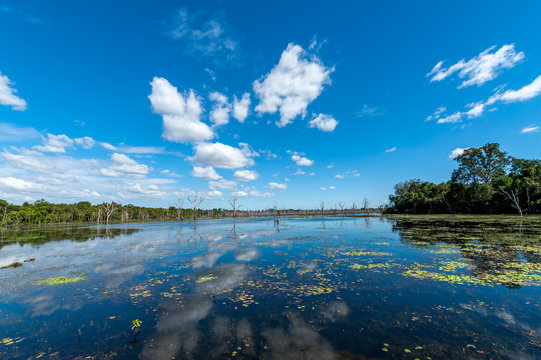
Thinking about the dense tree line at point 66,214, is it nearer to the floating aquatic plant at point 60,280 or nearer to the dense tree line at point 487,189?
the floating aquatic plant at point 60,280

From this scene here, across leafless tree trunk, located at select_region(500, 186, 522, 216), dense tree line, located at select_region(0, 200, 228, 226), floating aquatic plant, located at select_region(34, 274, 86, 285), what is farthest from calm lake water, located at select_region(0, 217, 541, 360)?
dense tree line, located at select_region(0, 200, 228, 226)

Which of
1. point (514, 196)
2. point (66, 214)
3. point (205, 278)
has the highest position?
point (514, 196)

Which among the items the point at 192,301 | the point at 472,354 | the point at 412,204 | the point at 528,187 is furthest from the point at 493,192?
the point at 192,301

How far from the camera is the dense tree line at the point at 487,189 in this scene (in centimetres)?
3816

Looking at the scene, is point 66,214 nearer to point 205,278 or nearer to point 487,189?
point 205,278

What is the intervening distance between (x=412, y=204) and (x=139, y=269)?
265 ft

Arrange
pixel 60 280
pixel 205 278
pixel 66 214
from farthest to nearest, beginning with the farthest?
pixel 66 214, pixel 60 280, pixel 205 278

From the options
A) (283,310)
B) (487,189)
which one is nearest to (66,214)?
(283,310)

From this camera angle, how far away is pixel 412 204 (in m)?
69.6

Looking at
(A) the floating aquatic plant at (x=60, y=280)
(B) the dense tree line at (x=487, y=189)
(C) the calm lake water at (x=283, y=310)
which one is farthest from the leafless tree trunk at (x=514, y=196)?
(A) the floating aquatic plant at (x=60, y=280)

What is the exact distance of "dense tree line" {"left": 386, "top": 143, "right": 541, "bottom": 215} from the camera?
38156mm

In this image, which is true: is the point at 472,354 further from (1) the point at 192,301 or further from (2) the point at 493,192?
(2) the point at 493,192

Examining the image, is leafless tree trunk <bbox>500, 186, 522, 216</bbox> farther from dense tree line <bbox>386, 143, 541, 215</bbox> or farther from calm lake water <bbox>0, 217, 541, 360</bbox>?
calm lake water <bbox>0, 217, 541, 360</bbox>

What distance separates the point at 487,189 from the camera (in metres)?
39.7
